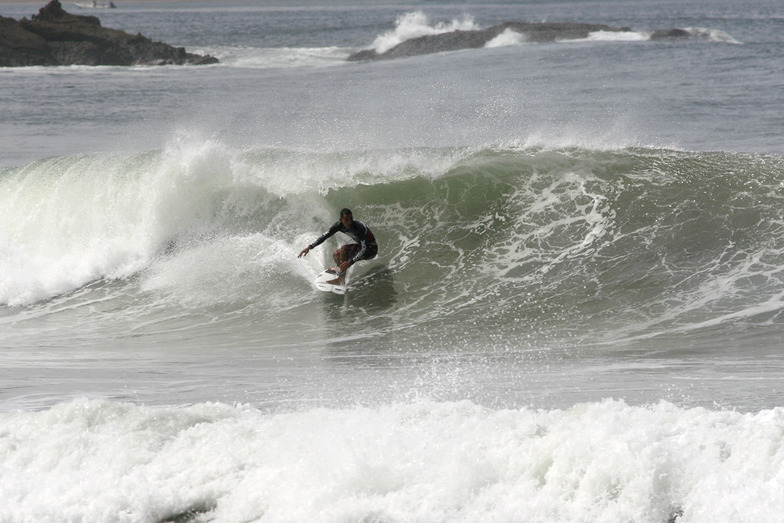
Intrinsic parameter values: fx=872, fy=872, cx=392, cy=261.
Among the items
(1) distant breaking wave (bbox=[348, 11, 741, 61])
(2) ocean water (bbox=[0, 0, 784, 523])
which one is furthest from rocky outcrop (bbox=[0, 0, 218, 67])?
(2) ocean water (bbox=[0, 0, 784, 523])

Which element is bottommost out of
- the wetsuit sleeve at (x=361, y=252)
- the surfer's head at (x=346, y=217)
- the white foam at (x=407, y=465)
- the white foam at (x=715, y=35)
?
the white foam at (x=407, y=465)

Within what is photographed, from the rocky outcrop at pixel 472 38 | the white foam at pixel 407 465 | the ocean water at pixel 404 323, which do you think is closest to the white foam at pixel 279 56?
the rocky outcrop at pixel 472 38

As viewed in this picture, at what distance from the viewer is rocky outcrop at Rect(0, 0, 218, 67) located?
4175 cm

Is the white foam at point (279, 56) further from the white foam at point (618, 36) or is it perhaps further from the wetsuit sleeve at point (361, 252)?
the wetsuit sleeve at point (361, 252)

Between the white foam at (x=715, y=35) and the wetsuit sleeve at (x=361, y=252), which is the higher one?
the white foam at (x=715, y=35)

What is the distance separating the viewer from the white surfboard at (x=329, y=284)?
34.8 feet

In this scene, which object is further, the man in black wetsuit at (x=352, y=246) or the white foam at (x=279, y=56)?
the white foam at (x=279, y=56)

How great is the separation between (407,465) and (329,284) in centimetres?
541

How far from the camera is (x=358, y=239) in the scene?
1064 centimetres

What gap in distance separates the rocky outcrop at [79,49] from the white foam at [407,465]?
39036 mm

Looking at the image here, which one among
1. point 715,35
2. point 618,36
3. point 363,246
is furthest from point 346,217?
point 618,36

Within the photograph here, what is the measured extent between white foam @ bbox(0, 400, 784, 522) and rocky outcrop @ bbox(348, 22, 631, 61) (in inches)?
1515

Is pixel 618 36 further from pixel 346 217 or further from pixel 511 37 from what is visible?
pixel 346 217

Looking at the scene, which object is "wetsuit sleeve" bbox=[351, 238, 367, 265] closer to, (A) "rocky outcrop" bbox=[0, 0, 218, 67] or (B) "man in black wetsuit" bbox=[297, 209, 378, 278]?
(B) "man in black wetsuit" bbox=[297, 209, 378, 278]
